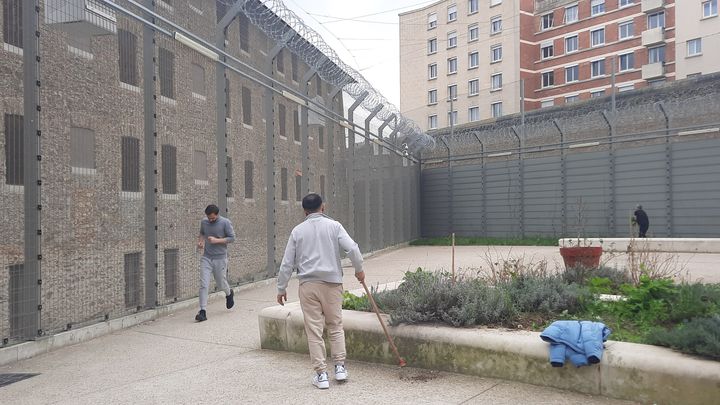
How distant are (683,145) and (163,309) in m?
18.5

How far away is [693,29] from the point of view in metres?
40.0

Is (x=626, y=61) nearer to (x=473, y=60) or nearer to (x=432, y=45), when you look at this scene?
(x=473, y=60)

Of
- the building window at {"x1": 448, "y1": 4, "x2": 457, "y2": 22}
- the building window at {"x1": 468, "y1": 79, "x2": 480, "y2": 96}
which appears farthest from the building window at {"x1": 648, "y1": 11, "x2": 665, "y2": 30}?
the building window at {"x1": 448, "y1": 4, "x2": 457, "y2": 22}

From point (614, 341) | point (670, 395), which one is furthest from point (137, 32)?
point (670, 395)

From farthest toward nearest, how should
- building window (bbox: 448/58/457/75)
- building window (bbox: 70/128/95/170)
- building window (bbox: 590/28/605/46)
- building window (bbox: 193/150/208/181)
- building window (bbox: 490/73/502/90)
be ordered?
building window (bbox: 448/58/457/75)
building window (bbox: 490/73/502/90)
building window (bbox: 590/28/605/46)
building window (bbox: 193/150/208/181)
building window (bbox: 70/128/95/170)

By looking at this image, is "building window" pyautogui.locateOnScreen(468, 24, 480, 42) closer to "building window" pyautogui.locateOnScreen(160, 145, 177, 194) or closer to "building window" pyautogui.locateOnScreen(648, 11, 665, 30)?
"building window" pyautogui.locateOnScreen(648, 11, 665, 30)

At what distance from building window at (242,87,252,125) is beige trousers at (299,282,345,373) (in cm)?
665

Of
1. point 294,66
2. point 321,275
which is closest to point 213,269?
point 321,275

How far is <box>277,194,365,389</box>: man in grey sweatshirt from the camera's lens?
5.44 meters

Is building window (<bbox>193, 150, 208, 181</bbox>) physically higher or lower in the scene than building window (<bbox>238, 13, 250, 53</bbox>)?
lower

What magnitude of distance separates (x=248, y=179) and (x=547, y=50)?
4689 centimetres

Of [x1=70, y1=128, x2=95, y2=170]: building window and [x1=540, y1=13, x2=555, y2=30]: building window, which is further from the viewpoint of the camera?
[x1=540, y1=13, x2=555, y2=30]: building window

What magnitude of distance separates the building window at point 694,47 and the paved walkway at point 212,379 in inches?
1075

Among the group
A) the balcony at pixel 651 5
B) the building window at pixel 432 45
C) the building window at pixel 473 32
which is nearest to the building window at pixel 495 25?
the building window at pixel 473 32
